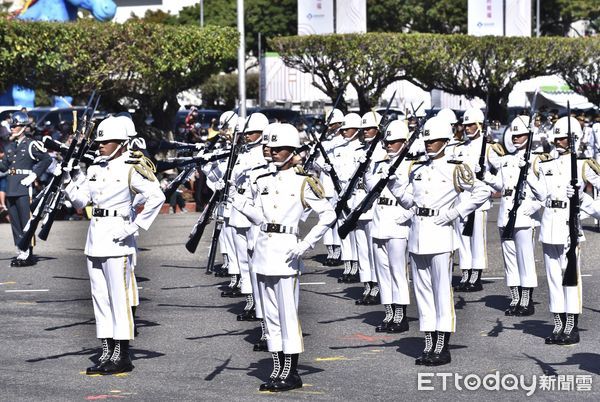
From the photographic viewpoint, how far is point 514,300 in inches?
547

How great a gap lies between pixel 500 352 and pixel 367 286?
11.0 ft

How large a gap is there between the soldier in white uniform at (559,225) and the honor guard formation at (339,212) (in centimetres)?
1

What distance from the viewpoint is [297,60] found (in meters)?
40.7

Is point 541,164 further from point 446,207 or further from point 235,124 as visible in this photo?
point 235,124

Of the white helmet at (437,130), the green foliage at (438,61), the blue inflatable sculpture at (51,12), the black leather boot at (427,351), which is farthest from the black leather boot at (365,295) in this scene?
the green foliage at (438,61)

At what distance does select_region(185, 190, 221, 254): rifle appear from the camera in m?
12.5

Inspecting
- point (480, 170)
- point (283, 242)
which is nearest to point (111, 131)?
point (283, 242)

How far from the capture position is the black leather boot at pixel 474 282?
51.0ft

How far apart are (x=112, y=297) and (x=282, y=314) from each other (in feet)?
5.12

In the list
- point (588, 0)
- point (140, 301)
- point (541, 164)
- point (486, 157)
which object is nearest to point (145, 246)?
point (140, 301)

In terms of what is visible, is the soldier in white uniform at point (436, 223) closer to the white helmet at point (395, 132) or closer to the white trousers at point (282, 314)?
the white helmet at point (395, 132)

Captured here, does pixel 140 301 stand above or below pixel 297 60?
below

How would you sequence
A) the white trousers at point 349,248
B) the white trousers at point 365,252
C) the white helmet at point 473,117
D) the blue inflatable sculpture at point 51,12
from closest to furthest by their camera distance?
the white trousers at point 365,252 → the white helmet at point 473,117 → the white trousers at point 349,248 → the blue inflatable sculpture at point 51,12

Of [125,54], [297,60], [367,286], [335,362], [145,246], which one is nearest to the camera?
[335,362]
